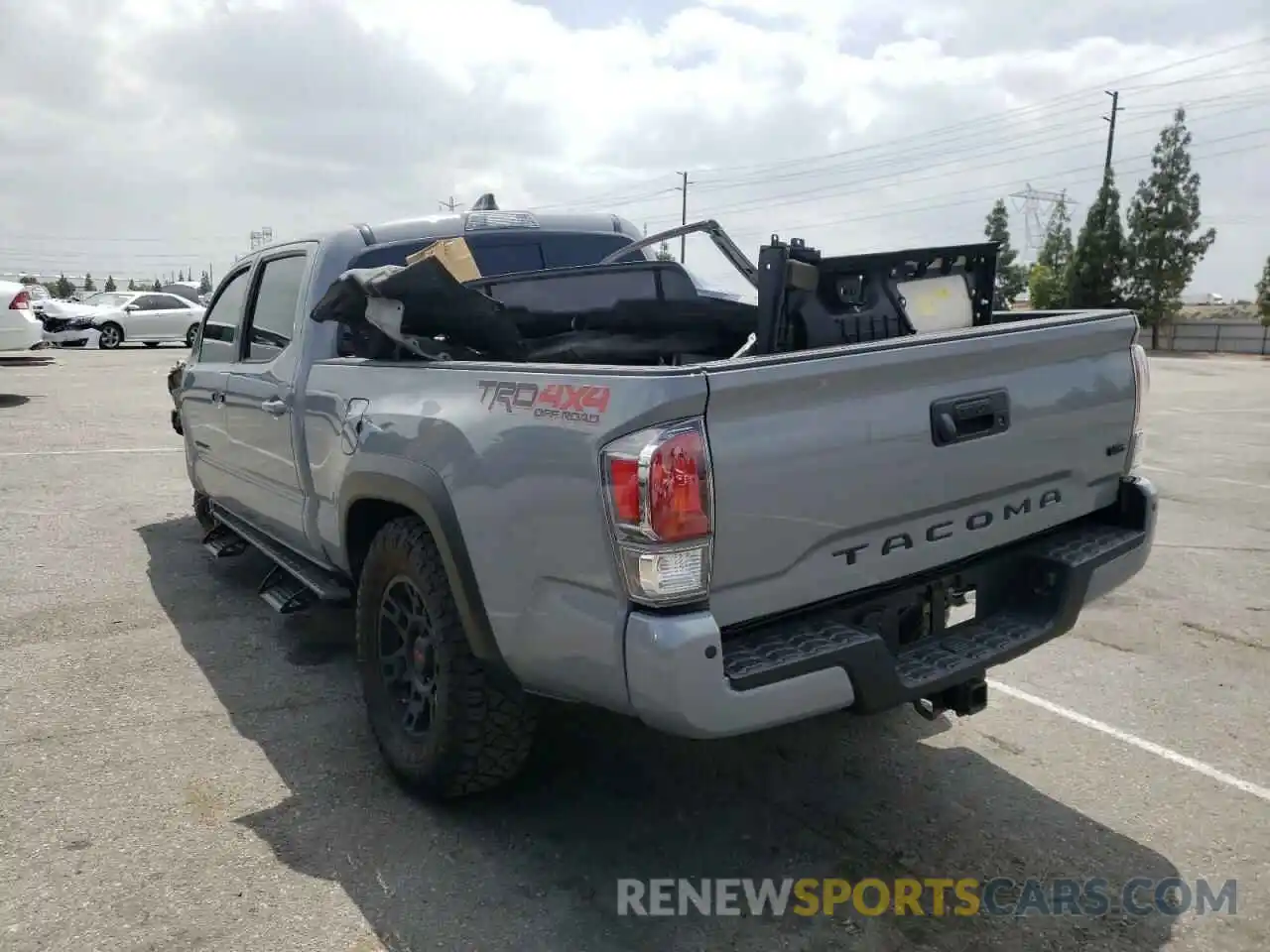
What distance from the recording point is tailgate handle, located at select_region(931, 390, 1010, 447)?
2840 millimetres

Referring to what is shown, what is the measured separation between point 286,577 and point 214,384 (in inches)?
47.6

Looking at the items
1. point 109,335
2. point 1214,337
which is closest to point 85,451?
point 109,335

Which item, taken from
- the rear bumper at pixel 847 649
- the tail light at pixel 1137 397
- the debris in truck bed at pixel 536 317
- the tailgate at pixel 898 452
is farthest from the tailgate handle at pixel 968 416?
the debris in truck bed at pixel 536 317

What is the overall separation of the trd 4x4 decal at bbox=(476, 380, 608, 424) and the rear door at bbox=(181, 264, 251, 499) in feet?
9.29

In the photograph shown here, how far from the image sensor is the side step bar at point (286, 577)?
4188 millimetres

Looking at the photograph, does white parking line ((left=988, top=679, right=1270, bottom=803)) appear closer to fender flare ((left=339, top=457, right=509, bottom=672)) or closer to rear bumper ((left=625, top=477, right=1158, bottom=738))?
rear bumper ((left=625, top=477, right=1158, bottom=738))

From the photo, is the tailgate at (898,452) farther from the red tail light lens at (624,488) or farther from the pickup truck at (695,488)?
the red tail light lens at (624,488)

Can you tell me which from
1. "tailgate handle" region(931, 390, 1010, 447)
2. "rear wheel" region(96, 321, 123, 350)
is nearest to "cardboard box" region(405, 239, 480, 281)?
"tailgate handle" region(931, 390, 1010, 447)

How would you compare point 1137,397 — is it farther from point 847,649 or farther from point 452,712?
point 452,712

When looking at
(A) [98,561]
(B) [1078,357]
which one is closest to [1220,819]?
(B) [1078,357]

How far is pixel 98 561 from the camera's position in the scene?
250 inches

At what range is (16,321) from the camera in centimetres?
1486

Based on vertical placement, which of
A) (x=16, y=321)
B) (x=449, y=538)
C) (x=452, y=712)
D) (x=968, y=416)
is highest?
(x=968, y=416)

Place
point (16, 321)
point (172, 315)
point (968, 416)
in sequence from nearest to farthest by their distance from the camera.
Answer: point (968, 416), point (16, 321), point (172, 315)
